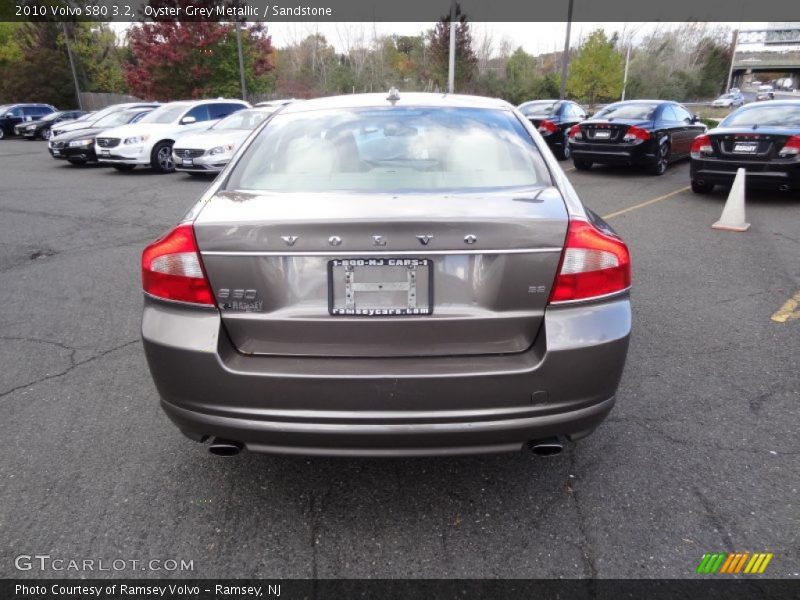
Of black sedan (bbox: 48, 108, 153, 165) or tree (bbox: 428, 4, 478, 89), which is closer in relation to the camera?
black sedan (bbox: 48, 108, 153, 165)

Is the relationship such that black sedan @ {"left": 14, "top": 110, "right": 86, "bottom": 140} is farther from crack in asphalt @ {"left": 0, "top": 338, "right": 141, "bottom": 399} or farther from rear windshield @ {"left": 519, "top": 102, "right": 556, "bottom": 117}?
crack in asphalt @ {"left": 0, "top": 338, "right": 141, "bottom": 399}

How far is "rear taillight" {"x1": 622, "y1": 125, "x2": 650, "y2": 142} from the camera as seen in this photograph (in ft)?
39.2

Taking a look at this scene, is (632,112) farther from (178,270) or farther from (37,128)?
(37,128)

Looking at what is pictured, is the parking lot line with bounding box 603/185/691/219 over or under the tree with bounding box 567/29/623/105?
under

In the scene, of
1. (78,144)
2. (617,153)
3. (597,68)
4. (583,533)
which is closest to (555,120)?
(617,153)

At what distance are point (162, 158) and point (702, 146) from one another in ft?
39.4

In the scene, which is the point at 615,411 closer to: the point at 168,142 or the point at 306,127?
the point at 306,127

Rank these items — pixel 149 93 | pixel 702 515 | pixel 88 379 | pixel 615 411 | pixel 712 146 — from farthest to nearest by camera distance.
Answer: pixel 149 93
pixel 712 146
pixel 88 379
pixel 615 411
pixel 702 515

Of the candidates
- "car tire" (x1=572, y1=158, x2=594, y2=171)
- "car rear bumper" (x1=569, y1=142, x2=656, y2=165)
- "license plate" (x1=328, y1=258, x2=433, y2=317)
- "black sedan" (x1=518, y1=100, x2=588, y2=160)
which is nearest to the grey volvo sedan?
"license plate" (x1=328, y1=258, x2=433, y2=317)

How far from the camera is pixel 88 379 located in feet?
12.2

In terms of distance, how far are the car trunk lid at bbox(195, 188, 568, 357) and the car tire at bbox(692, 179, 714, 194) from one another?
363 inches

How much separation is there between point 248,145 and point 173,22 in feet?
105

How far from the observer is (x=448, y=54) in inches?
1645

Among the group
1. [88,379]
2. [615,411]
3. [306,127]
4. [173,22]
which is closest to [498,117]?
[306,127]
